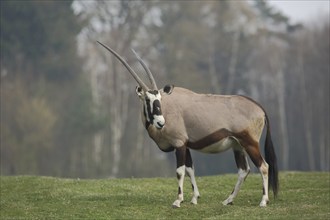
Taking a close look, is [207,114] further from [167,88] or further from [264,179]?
[264,179]

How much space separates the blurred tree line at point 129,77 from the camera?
60.1 metres

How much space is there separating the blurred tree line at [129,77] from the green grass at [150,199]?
33.2 meters

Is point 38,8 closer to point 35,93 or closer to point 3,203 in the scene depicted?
point 35,93

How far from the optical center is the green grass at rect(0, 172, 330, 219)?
1697cm

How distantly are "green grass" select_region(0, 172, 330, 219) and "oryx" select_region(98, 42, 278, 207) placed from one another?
788 millimetres

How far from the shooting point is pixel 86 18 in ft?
218

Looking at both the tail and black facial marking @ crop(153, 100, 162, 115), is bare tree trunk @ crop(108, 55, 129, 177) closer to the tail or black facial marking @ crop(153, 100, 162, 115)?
the tail

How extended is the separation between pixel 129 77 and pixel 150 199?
1967 inches

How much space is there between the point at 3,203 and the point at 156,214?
5.01 metres

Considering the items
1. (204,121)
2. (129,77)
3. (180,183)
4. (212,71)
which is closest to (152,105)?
(204,121)

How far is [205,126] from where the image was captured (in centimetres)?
1806

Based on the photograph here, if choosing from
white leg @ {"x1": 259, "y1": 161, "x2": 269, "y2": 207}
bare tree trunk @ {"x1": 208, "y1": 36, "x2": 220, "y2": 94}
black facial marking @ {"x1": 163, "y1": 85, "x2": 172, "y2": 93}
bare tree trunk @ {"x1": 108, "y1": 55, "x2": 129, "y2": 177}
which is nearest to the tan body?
black facial marking @ {"x1": 163, "y1": 85, "x2": 172, "y2": 93}

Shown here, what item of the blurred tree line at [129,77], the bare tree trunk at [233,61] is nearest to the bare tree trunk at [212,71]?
the blurred tree line at [129,77]

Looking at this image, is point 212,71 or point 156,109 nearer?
point 156,109
